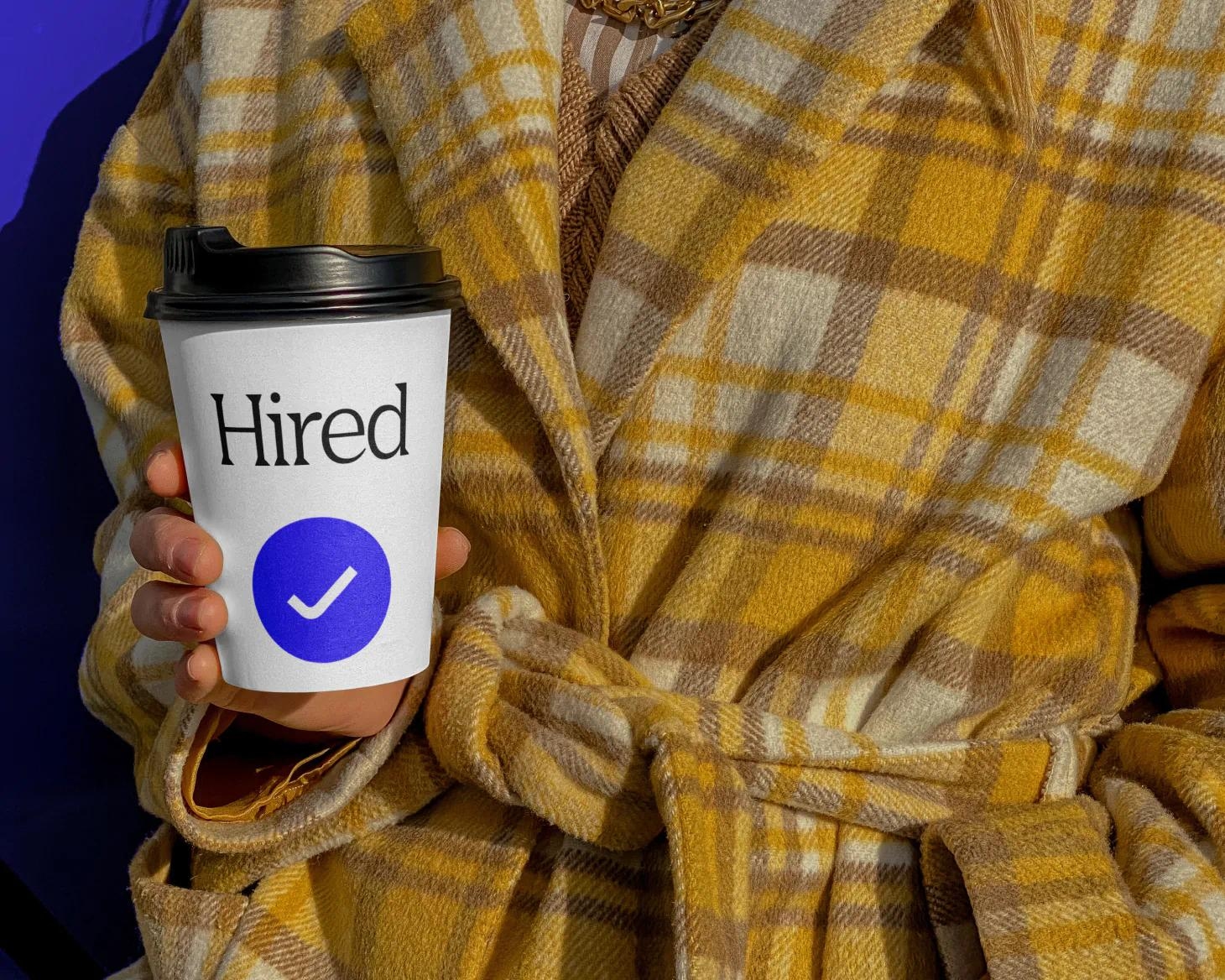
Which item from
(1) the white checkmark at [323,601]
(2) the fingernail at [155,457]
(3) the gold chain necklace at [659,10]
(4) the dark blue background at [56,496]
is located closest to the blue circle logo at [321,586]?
(1) the white checkmark at [323,601]

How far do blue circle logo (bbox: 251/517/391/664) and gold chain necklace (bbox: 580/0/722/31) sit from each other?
574mm

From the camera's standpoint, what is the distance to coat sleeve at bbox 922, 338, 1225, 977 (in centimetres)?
77

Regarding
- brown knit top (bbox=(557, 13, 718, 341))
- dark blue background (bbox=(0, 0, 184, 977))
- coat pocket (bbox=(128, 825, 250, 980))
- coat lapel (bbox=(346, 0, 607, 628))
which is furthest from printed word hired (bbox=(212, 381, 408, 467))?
dark blue background (bbox=(0, 0, 184, 977))

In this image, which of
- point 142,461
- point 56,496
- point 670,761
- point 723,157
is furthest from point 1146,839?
point 56,496

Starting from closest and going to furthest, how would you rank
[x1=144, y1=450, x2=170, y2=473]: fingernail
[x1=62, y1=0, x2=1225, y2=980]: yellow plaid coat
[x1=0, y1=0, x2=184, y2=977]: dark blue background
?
[x1=144, y1=450, x2=170, y2=473]: fingernail < [x1=62, y1=0, x2=1225, y2=980]: yellow plaid coat < [x1=0, y1=0, x2=184, y2=977]: dark blue background

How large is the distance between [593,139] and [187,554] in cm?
53

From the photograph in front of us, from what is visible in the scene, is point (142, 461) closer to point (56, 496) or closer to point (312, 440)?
point (56, 496)

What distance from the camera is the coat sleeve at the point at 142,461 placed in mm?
886

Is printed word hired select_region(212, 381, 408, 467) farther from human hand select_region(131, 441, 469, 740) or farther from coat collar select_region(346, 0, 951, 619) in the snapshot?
coat collar select_region(346, 0, 951, 619)

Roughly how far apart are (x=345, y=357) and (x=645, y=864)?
0.47m

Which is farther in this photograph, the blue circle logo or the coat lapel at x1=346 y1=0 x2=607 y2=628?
the coat lapel at x1=346 y1=0 x2=607 y2=628

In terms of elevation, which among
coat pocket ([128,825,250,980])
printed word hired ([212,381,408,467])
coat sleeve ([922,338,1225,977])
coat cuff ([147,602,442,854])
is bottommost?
coat pocket ([128,825,250,980])

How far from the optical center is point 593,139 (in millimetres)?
999

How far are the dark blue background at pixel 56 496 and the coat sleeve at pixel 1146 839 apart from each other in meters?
0.99
